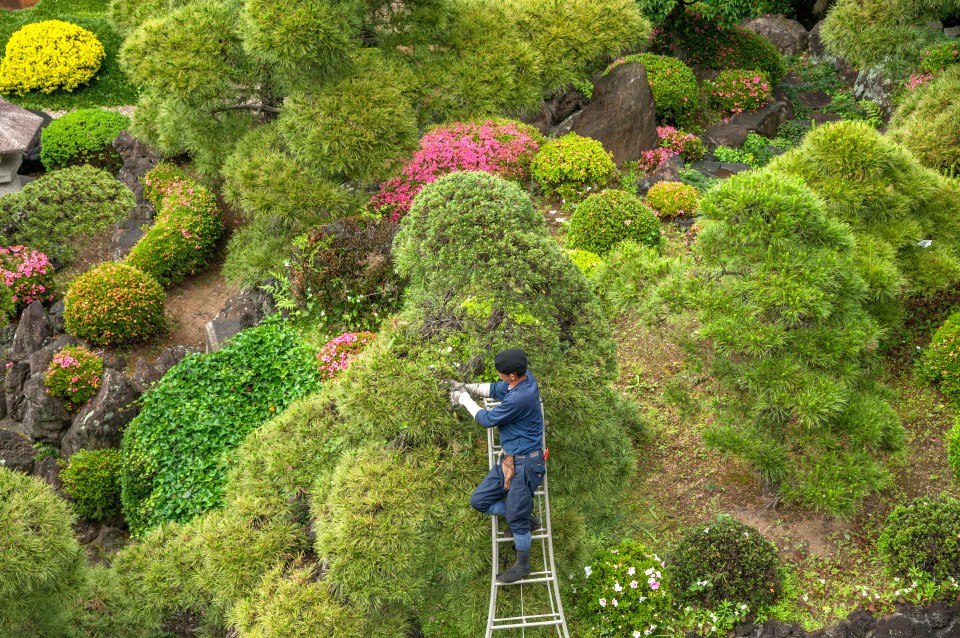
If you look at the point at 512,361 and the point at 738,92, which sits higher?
the point at 512,361

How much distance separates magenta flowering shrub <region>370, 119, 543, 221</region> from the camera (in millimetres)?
12719

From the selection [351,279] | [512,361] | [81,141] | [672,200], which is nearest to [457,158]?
[351,279]

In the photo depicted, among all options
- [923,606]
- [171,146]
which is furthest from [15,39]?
Result: [923,606]

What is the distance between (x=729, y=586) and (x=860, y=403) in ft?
7.09

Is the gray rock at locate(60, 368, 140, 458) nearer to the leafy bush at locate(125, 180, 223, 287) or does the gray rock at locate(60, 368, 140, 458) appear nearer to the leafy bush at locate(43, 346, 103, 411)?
the leafy bush at locate(43, 346, 103, 411)

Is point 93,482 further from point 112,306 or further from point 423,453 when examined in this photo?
point 423,453

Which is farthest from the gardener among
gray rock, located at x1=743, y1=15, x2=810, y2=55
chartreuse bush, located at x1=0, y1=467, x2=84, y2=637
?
gray rock, located at x1=743, y1=15, x2=810, y2=55

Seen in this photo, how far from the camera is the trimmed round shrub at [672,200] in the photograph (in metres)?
13.8

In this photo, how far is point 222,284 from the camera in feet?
51.3

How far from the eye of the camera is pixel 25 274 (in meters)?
15.4

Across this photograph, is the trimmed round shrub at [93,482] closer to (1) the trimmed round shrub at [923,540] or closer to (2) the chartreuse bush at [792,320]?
(2) the chartreuse bush at [792,320]

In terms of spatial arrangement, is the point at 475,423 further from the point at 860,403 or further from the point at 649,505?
the point at 860,403

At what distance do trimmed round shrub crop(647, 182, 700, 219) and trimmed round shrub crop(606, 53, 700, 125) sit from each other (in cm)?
354

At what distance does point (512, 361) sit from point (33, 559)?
14.2 ft
